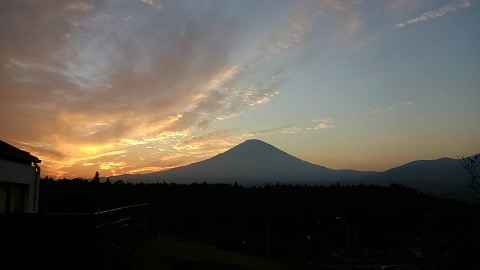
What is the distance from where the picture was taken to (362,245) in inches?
2403

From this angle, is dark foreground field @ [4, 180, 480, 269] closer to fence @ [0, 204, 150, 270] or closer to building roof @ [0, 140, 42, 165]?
building roof @ [0, 140, 42, 165]

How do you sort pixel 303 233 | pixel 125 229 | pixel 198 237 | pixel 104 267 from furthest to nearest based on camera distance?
pixel 303 233
pixel 198 237
pixel 125 229
pixel 104 267

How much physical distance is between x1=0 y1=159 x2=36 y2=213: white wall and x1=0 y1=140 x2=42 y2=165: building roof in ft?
0.98

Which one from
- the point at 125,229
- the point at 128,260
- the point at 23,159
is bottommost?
the point at 128,260

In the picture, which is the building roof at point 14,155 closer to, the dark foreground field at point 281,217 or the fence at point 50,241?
the fence at point 50,241

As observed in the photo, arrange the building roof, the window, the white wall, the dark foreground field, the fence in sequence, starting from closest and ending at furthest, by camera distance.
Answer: the fence < the white wall < the building roof < the window < the dark foreground field

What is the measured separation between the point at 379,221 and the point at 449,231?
6586 cm

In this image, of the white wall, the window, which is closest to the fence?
the white wall

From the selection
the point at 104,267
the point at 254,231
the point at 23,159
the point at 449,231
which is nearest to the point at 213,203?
the point at 254,231

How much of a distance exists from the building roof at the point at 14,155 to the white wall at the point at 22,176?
0.30 m

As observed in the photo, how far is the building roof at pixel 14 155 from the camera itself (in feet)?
54.3

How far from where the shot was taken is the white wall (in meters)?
16.4

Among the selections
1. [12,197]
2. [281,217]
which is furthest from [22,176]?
[281,217]

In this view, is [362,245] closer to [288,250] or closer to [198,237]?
[288,250]
